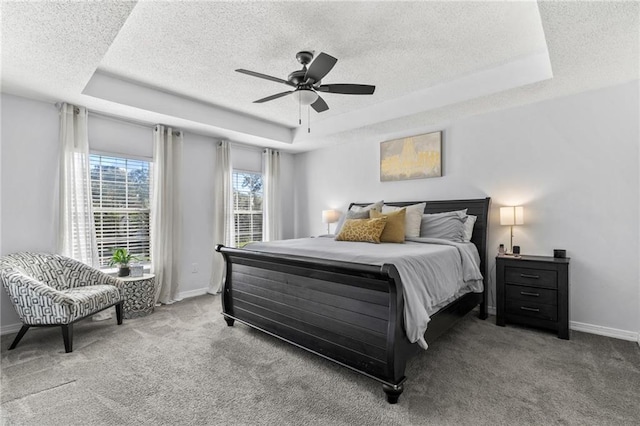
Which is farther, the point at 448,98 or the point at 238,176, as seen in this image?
the point at 238,176

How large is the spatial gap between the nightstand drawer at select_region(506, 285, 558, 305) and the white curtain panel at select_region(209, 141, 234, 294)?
13.1ft

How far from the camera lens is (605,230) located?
120 inches

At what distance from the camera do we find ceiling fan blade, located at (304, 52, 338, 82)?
2.18 metres

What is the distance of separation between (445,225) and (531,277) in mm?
1012

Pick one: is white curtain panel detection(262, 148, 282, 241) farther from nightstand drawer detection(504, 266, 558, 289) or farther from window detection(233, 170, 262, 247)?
nightstand drawer detection(504, 266, 558, 289)

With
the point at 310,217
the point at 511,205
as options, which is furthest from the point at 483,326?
the point at 310,217

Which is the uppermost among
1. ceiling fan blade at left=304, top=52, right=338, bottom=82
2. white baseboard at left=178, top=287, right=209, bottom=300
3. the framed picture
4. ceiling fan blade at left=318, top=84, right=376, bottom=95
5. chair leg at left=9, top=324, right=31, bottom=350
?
ceiling fan blade at left=304, top=52, right=338, bottom=82

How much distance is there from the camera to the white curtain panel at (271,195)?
5641mm

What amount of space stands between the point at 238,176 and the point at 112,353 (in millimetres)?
3328

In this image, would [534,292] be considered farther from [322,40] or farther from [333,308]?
[322,40]

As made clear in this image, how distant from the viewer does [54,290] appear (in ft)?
8.75

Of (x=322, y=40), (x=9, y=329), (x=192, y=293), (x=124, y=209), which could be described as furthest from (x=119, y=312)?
(x=322, y=40)

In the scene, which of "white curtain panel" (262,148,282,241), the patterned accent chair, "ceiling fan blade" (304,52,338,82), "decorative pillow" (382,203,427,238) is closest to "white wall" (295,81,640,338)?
"decorative pillow" (382,203,427,238)

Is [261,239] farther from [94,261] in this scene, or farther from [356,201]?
[94,261]
